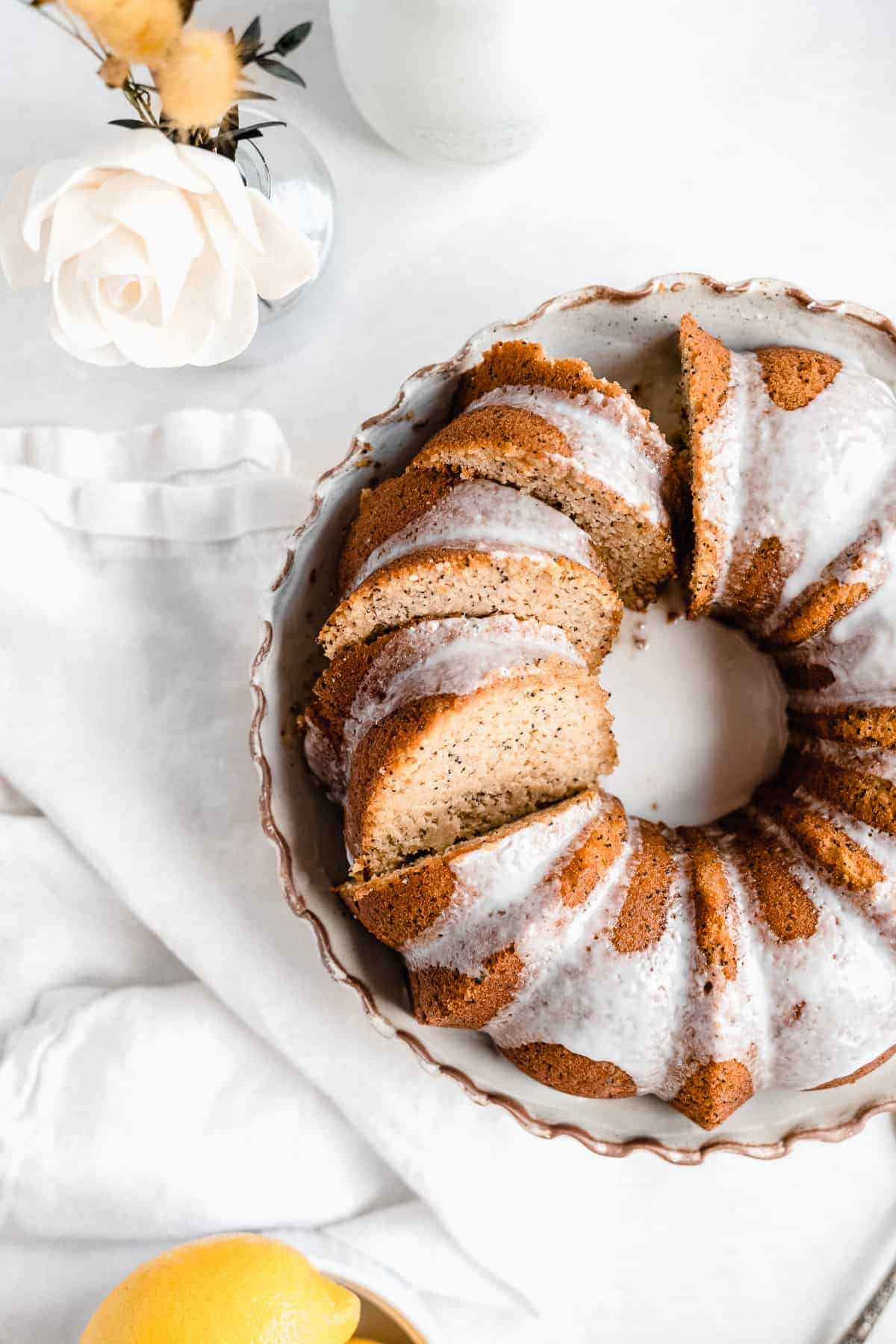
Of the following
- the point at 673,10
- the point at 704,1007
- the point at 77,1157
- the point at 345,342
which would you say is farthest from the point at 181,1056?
the point at 673,10

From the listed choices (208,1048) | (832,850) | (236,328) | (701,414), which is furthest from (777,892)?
(236,328)

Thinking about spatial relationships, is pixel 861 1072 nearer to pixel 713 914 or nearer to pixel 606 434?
pixel 713 914

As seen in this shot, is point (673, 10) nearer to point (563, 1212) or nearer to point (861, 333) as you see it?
point (861, 333)

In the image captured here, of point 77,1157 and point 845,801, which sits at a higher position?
point 845,801

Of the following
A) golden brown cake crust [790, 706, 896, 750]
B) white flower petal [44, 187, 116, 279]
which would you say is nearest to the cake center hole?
golden brown cake crust [790, 706, 896, 750]

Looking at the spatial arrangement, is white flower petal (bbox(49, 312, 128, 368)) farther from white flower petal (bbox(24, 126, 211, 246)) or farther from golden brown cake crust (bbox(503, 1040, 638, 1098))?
golden brown cake crust (bbox(503, 1040, 638, 1098))
